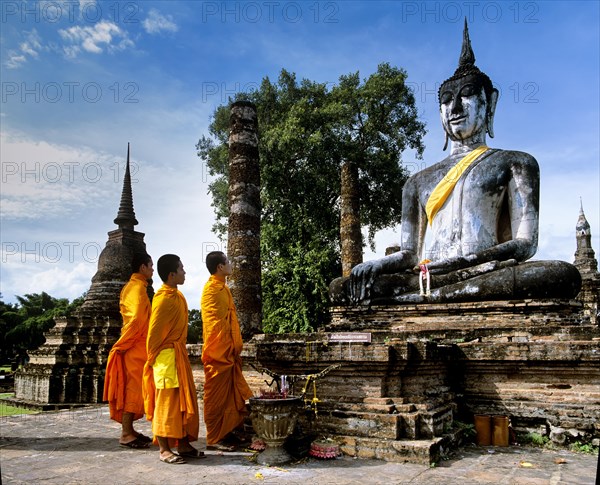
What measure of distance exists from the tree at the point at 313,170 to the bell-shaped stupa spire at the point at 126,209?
539 centimetres

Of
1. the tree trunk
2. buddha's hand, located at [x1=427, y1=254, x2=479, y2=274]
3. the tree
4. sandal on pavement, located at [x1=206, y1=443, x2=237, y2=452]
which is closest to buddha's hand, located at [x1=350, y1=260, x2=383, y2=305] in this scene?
buddha's hand, located at [x1=427, y1=254, x2=479, y2=274]

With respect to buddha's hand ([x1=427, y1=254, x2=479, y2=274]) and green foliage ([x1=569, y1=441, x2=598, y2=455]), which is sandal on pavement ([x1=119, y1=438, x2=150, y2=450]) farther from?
buddha's hand ([x1=427, y1=254, x2=479, y2=274])

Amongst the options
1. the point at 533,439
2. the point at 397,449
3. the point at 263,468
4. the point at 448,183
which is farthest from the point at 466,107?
the point at 263,468

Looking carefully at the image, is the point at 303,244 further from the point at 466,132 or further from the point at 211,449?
the point at 211,449

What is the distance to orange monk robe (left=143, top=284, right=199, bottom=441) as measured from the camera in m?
4.73

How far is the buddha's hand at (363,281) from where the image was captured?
8.73m

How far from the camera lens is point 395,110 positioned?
24.5 m

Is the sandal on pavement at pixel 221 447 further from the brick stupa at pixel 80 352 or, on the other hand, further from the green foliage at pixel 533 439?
the brick stupa at pixel 80 352

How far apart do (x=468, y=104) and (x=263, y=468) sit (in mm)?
7555

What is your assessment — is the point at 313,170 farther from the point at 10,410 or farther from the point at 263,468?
the point at 263,468

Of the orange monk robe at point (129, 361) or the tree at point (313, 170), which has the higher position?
the tree at point (313, 170)

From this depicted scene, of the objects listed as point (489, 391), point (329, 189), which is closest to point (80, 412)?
point (489, 391)

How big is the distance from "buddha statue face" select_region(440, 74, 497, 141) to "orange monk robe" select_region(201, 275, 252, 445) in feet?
20.0

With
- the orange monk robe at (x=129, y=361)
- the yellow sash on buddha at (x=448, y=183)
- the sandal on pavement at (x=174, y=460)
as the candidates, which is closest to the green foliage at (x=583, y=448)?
the sandal on pavement at (x=174, y=460)
